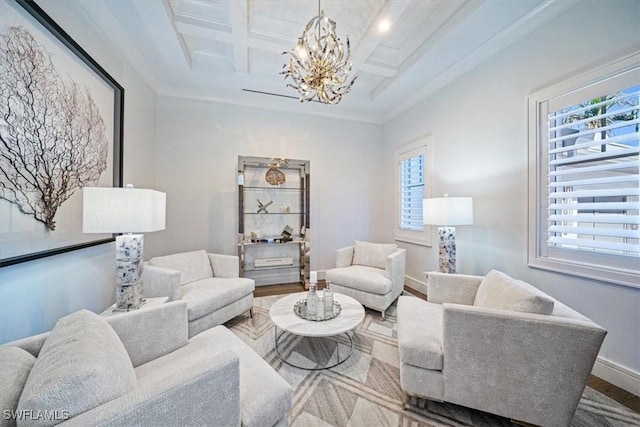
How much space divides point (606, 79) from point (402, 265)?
235cm

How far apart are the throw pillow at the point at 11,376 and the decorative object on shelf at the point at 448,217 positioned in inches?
112

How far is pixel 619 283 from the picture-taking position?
164cm

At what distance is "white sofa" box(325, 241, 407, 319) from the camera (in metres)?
2.72

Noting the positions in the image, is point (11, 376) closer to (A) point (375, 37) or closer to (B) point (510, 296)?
(B) point (510, 296)

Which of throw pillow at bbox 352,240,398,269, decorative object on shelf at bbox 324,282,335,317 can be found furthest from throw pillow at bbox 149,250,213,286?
throw pillow at bbox 352,240,398,269

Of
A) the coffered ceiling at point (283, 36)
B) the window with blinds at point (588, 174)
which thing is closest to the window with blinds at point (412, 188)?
the coffered ceiling at point (283, 36)

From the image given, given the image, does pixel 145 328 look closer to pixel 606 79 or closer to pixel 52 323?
pixel 52 323

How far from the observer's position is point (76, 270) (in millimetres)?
1784

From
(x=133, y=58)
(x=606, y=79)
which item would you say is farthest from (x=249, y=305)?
(x=606, y=79)

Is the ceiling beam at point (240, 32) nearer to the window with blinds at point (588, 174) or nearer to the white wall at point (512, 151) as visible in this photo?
the white wall at point (512, 151)

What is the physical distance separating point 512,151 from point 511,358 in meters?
1.96

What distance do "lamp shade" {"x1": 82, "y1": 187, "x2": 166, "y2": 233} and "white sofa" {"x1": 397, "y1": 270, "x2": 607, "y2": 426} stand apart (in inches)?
73.6

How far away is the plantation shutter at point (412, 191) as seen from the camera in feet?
11.8

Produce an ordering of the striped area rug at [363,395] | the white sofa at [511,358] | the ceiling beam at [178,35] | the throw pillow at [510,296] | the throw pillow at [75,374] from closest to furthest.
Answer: the throw pillow at [75,374]
the white sofa at [511,358]
the throw pillow at [510,296]
the striped area rug at [363,395]
the ceiling beam at [178,35]
